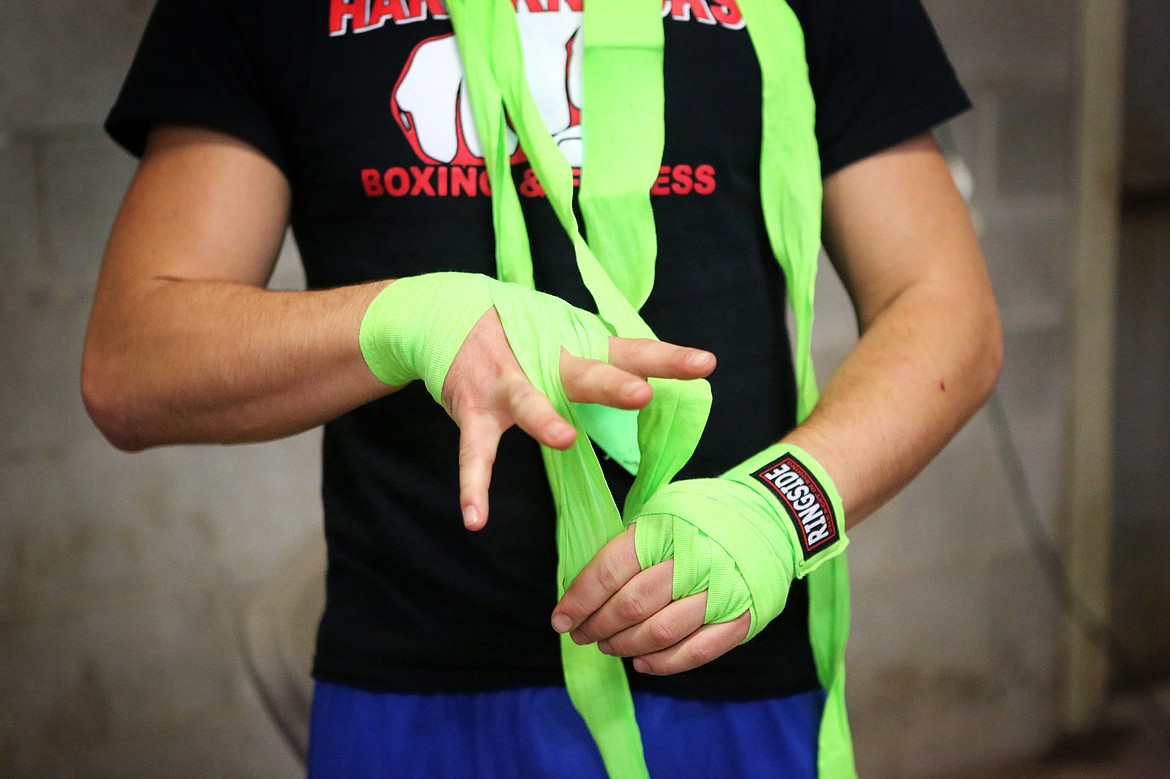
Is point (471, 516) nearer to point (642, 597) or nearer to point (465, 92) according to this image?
point (642, 597)

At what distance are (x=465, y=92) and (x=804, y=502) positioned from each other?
0.42 metres

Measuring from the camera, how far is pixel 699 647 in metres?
0.62

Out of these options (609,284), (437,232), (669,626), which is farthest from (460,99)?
(669,626)

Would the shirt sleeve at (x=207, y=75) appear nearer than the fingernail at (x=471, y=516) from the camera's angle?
No

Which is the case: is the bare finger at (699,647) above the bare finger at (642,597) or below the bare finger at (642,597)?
below

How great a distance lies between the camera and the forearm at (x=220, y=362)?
669mm

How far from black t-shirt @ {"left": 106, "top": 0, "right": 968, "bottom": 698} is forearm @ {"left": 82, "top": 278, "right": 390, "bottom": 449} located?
0.34ft

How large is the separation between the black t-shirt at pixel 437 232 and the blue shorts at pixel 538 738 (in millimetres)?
16

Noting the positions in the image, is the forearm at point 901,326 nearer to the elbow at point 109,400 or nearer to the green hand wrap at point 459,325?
the green hand wrap at point 459,325

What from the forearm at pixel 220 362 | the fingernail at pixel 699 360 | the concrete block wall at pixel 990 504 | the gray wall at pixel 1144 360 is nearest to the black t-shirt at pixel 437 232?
the forearm at pixel 220 362

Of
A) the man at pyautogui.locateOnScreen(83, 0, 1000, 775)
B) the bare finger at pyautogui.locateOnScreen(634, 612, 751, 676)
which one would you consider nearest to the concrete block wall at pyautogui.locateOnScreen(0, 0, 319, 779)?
the man at pyautogui.locateOnScreen(83, 0, 1000, 775)

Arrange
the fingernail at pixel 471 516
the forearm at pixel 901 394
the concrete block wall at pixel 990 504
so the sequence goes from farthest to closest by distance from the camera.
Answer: the concrete block wall at pixel 990 504 → the forearm at pixel 901 394 → the fingernail at pixel 471 516

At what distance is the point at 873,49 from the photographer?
32.9 inches

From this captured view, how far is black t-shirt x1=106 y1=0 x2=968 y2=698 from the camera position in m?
0.77
